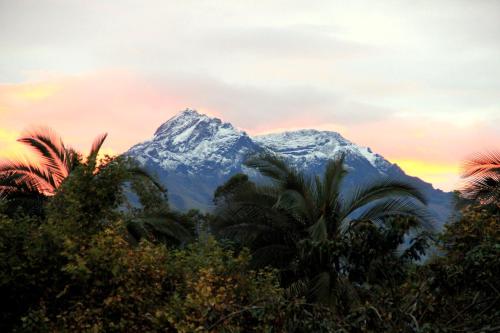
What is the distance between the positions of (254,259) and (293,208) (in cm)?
135

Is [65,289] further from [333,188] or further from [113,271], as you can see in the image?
[333,188]

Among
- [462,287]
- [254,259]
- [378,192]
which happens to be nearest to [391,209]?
[378,192]

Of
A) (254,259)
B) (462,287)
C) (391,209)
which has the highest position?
(391,209)

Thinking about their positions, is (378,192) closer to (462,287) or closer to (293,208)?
(293,208)

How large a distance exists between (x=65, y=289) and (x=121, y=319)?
988 millimetres

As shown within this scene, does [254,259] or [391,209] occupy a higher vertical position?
[391,209]

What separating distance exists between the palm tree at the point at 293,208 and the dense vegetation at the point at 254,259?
1.2 inches

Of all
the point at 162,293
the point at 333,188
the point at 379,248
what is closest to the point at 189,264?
the point at 162,293

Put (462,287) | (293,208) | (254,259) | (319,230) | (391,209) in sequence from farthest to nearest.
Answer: (391,209) < (254,259) < (293,208) < (319,230) < (462,287)

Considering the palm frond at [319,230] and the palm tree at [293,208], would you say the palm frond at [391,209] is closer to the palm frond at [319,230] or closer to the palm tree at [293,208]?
the palm tree at [293,208]

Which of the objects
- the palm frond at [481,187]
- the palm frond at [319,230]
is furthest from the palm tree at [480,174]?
the palm frond at [319,230]

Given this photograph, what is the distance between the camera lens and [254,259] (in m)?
13.9

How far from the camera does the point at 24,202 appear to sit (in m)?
17.4

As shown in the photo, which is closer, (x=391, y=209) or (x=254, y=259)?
(x=254, y=259)
